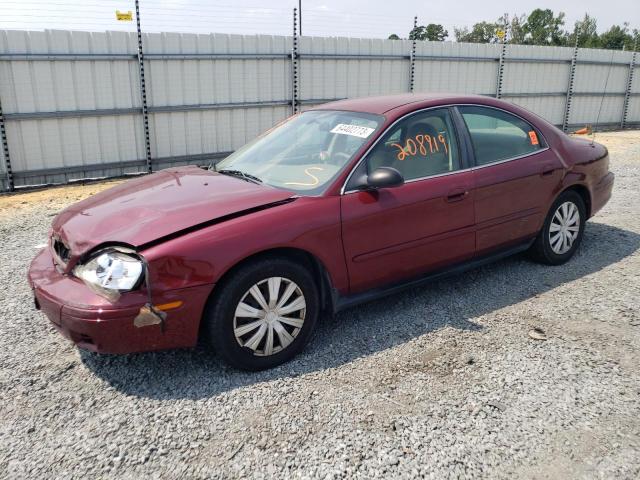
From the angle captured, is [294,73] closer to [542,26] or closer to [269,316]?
[269,316]

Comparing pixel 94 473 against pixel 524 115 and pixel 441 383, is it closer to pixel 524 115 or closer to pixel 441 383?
pixel 441 383

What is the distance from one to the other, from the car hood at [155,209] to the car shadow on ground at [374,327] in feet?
2.76

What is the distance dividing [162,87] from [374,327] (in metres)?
7.37

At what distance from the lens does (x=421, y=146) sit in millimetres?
3918

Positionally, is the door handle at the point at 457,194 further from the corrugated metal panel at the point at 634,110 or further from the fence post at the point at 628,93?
the corrugated metal panel at the point at 634,110

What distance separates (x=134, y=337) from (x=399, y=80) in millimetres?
10820

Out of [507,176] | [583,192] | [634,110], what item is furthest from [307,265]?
[634,110]

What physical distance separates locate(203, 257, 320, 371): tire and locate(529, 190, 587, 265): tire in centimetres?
246

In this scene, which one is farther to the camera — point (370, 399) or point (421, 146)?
point (421, 146)

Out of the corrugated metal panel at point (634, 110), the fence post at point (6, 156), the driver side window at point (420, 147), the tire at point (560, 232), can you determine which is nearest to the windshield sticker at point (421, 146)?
the driver side window at point (420, 147)

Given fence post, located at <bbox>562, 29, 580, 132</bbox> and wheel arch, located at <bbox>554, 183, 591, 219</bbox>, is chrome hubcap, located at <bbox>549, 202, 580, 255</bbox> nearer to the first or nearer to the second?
wheel arch, located at <bbox>554, 183, 591, 219</bbox>

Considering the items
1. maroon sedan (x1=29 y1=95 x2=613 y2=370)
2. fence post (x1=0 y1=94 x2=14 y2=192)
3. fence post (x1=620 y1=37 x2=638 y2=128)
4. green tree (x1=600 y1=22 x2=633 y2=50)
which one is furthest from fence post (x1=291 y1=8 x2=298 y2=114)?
green tree (x1=600 y1=22 x2=633 y2=50)

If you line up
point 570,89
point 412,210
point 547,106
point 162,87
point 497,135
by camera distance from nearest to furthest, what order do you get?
point 412,210 < point 497,135 < point 162,87 < point 547,106 < point 570,89

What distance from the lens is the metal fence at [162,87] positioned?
8.56 m
